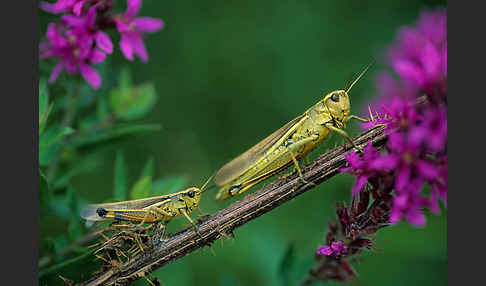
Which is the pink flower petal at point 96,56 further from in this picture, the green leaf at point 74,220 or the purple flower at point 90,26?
the green leaf at point 74,220

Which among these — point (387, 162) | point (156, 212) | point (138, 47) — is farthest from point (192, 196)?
point (138, 47)

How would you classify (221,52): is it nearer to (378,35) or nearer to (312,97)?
(312,97)

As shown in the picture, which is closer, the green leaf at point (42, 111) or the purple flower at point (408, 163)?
the purple flower at point (408, 163)

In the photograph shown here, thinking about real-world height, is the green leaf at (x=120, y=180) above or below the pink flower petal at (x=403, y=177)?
below

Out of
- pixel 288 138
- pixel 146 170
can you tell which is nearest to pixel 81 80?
pixel 146 170

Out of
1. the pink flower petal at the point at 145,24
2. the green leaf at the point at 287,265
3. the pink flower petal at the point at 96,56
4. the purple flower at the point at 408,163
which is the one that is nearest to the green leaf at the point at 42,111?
the pink flower petal at the point at 96,56

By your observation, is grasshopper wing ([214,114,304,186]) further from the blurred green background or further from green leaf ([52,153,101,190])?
the blurred green background

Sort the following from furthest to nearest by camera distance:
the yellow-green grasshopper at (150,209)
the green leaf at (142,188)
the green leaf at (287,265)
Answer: the green leaf at (287,265) → the green leaf at (142,188) → the yellow-green grasshopper at (150,209)
